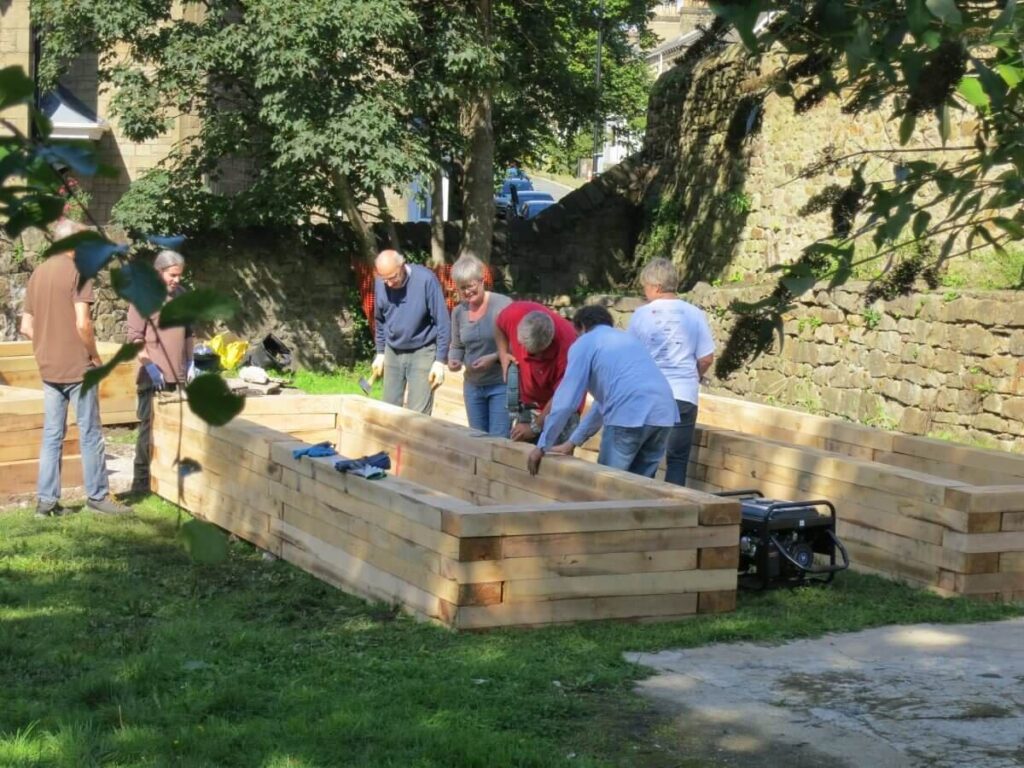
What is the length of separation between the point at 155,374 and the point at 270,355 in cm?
842

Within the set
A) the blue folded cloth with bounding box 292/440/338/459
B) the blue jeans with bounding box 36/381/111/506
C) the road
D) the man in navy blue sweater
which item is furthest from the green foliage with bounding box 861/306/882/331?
the road

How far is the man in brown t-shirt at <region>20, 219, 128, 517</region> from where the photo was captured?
904cm

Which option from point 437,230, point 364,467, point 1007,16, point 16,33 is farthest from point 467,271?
point 16,33

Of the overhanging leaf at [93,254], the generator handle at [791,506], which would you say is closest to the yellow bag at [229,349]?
the generator handle at [791,506]

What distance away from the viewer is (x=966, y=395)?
12.8 m

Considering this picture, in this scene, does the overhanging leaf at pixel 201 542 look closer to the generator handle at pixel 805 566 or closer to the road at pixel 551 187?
the generator handle at pixel 805 566

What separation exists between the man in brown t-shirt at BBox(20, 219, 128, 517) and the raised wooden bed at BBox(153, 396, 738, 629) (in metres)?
1.08

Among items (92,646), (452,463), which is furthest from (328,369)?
(92,646)

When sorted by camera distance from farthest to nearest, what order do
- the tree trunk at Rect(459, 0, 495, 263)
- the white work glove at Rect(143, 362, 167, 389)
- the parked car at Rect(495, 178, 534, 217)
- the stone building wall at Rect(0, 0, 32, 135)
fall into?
1. the parked car at Rect(495, 178, 534, 217)
2. the stone building wall at Rect(0, 0, 32, 135)
3. the tree trunk at Rect(459, 0, 495, 263)
4. the white work glove at Rect(143, 362, 167, 389)

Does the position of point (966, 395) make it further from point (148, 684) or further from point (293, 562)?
point (148, 684)

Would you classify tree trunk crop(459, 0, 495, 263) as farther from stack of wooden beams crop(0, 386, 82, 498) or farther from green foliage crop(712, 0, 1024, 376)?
green foliage crop(712, 0, 1024, 376)

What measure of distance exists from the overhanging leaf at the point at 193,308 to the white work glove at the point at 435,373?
28.6 feet

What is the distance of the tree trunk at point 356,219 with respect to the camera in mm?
18172

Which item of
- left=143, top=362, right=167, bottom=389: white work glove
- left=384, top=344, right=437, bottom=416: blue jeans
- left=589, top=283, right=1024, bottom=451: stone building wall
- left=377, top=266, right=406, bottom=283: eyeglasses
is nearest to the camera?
left=143, top=362, right=167, bottom=389: white work glove
